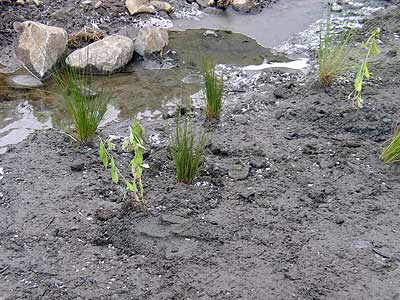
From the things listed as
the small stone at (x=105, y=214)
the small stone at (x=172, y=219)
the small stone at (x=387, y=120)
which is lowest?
the small stone at (x=172, y=219)

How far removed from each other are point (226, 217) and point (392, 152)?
1.26 m

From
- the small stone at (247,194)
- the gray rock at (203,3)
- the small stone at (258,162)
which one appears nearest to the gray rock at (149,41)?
the gray rock at (203,3)

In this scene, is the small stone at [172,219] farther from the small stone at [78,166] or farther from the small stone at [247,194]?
the small stone at [78,166]

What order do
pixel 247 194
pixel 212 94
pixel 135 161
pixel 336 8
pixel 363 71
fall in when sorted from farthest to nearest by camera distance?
pixel 336 8 → pixel 212 94 → pixel 363 71 → pixel 247 194 → pixel 135 161

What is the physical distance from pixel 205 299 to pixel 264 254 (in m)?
0.47

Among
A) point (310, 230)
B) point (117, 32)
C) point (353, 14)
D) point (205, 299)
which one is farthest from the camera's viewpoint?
point (353, 14)

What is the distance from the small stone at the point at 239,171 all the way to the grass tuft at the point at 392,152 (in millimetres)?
955

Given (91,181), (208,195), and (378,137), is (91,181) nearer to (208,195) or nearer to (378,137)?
(208,195)

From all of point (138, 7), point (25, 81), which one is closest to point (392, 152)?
point (25, 81)

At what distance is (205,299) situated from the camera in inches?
107

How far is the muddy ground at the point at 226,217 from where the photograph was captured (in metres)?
2.81

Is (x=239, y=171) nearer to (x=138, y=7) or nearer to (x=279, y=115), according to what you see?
(x=279, y=115)

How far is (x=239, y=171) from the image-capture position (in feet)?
12.0

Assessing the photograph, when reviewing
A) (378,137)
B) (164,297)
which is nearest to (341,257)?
(164,297)
